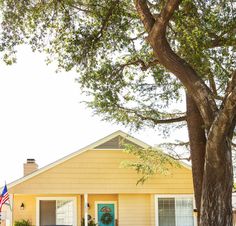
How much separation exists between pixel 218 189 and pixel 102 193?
13398 mm

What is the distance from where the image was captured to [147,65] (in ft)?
47.0

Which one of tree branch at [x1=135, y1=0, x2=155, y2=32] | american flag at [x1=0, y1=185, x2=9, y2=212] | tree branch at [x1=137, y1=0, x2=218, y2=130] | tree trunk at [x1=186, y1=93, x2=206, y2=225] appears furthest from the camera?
american flag at [x1=0, y1=185, x2=9, y2=212]

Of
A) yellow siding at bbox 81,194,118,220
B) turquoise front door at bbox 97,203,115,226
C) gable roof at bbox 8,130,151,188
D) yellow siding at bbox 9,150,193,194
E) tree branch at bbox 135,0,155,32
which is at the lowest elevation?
turquoise front door at bbox 97,203,115,226

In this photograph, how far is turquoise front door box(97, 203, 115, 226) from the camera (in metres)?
24.3

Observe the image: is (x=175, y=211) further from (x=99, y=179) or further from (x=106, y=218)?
(x=99, y=179)

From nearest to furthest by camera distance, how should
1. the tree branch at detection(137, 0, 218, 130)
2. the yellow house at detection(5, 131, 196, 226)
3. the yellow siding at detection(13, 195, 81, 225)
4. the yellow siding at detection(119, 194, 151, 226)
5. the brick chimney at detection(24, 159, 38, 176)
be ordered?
the tree branch at detection(137, 0, 218, 130) → the yellow house at detection(5, 131, 196, 226) → the yellow siding at detection(119, 194, 151, 226) → the yellow siding at detection(13, 195, 81, 225) → the brick chimney at detection(24, 159, 38, 176)

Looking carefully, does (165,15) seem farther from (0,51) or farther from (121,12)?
(0,51)

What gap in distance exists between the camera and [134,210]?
77.8 ft

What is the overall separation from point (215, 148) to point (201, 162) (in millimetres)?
2170

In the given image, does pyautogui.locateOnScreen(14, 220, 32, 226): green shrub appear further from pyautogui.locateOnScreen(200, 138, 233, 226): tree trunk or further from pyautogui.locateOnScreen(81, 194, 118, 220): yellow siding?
pyautogui.locateOnScreen(200, 138, 233, 226): tree trunk

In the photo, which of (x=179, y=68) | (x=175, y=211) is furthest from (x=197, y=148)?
(x=175, y=211)

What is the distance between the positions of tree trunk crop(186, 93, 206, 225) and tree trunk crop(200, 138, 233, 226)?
156 cm

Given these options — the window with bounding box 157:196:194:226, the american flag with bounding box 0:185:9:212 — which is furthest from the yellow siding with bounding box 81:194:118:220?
the american flag with bounding box 0:185:9:212

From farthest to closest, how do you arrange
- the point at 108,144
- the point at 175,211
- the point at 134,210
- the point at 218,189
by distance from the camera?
the point at 175,211 → the point at 134,210 → the point at 108,144 → the point at 218,189
